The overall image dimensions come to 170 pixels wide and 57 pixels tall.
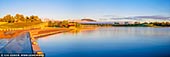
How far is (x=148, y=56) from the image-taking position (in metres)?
6.80

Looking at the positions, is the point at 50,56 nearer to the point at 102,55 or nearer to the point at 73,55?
the point at 73,55

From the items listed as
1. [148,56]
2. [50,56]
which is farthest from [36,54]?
[148,56]

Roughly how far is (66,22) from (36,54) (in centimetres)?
3628

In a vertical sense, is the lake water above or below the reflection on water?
below

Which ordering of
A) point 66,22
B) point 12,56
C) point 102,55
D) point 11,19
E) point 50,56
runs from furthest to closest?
point 66,22 < point 11,19 < point 102,55 < point 50,56 < point 12,56

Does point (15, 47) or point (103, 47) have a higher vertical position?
point (15, 47)

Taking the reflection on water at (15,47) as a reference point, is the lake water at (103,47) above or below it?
below

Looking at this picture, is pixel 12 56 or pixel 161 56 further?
pixel 161 56

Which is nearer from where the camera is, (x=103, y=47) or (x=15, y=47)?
(x=15, y=47)

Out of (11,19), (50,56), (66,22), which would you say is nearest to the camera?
(50,56)

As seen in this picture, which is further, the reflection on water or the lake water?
the lake water

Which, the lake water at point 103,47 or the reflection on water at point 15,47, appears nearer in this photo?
the reflection on water at point 15,47

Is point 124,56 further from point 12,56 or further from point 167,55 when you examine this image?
point 12,56

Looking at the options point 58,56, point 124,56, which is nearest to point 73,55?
point 58,56
